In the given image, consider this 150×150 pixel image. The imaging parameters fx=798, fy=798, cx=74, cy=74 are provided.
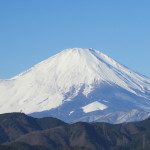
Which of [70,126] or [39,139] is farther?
[70,126]

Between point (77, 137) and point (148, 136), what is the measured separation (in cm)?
2032

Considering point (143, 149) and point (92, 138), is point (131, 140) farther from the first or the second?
point (143, 149)

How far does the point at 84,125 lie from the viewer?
198 m

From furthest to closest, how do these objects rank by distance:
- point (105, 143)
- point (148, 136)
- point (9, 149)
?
point (105, 143) < point (148, 136) < point (9, 149)

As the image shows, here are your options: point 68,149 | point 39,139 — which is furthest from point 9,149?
point 39,139

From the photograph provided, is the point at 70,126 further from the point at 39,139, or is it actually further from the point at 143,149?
the point at 143,149

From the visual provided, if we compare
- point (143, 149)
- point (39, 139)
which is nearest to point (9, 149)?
point (143, 149)

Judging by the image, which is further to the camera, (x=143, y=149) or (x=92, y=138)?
(x=92, y=138)

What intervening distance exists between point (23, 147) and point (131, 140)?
44117 millimetres

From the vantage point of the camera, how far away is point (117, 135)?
197000 mm

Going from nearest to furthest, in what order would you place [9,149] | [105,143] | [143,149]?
[9,149] → [143,149] → [105,143]

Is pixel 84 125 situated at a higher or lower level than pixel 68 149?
higher

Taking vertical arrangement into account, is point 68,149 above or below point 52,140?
below

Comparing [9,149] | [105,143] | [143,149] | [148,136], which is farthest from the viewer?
[105,143]
